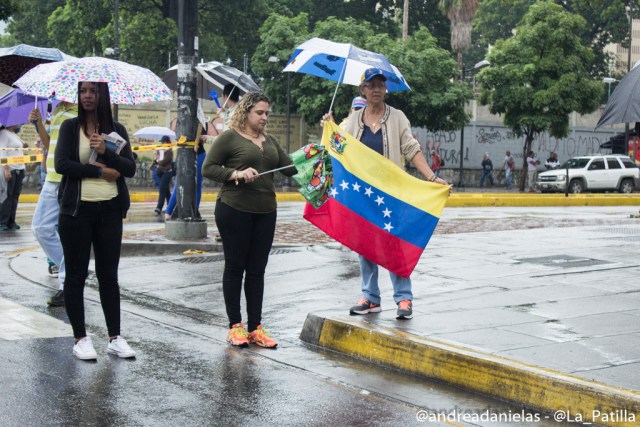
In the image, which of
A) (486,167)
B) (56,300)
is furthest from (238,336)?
(486,167)

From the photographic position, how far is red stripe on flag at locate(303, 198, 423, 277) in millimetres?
7938

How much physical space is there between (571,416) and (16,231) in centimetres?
1188

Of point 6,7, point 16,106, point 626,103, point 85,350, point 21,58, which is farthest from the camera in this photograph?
point 6,7

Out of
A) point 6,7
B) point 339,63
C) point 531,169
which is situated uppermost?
point 6,7

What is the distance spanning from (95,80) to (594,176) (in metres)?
36.2

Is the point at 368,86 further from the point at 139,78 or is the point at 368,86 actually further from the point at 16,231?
the point at 16,231

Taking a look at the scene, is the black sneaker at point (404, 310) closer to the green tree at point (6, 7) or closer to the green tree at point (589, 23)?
the green tree at point (6, 7)

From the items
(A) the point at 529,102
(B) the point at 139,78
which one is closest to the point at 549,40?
(A) the point at 529,102

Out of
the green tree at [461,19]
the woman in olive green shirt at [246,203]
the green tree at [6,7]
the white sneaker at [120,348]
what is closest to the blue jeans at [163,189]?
the green tree at [6,7]

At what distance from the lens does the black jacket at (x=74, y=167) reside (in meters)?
6.94

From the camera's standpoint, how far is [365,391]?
244 inches

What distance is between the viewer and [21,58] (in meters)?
11.1

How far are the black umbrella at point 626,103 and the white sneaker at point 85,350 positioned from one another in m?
6.18

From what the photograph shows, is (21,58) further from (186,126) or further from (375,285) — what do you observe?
(375,285)
